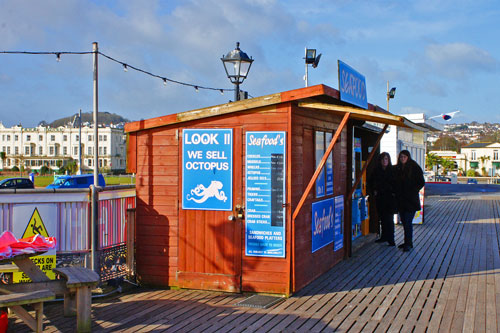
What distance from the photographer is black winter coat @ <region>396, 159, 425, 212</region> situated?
9.75 m

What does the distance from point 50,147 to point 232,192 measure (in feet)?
400

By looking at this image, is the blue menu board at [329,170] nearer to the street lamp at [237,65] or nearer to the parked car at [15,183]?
the street lamp at [237,65]

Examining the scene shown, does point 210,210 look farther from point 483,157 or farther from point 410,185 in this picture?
point 483,157

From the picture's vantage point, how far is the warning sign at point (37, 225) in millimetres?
6281

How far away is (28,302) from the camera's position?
4.72 meters

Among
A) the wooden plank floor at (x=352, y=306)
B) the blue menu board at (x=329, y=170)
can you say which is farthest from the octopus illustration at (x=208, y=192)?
the blue menu board at (x=329, y=170)

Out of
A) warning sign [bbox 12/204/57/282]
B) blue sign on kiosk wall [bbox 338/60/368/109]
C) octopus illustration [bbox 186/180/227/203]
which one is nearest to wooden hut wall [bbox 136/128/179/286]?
octopus illustration [bbox 186/180/227/203]

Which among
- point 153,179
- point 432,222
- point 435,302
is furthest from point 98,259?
point 432,222

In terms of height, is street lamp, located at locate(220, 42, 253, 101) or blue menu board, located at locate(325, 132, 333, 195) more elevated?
street lamp, located at locate(220, 42, 253, 101)

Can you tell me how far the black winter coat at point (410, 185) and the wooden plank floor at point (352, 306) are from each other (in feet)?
3.49

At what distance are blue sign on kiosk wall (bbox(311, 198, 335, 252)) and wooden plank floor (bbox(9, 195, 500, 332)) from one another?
20.3 inches

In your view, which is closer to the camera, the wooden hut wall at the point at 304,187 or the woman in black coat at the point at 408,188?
the wooden hut wall at the point at 304,187

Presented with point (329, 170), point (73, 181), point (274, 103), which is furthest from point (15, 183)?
point (274, 103)

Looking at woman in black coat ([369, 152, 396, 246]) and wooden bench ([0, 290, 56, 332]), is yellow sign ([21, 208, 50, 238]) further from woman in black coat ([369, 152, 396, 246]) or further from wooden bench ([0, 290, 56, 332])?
woman in black coat ([369, 152, 396, 246])
